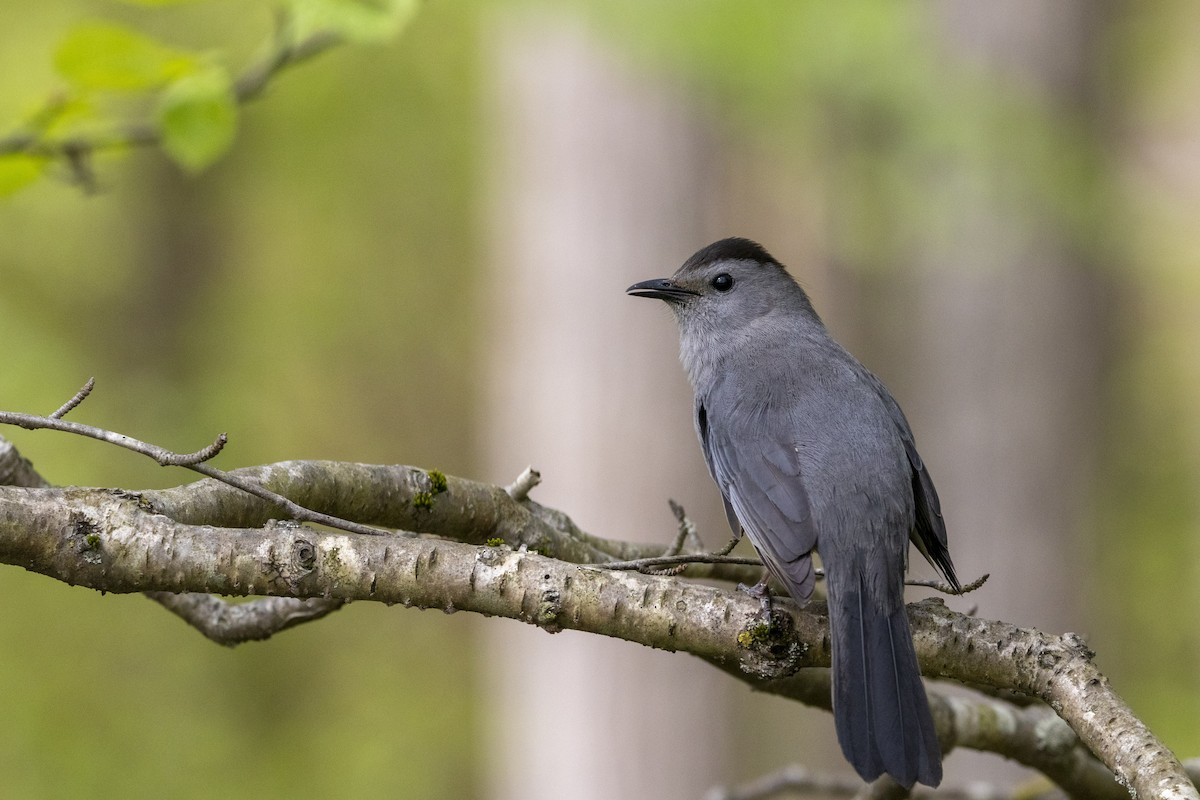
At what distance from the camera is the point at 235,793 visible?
12.3 metres

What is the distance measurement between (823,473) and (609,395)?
481cm

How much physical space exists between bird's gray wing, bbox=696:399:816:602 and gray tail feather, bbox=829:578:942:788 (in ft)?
0.67

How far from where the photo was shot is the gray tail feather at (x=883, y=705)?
2584mm

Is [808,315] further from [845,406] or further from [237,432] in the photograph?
[237,432]

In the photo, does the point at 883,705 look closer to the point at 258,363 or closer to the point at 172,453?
the point at 172,453

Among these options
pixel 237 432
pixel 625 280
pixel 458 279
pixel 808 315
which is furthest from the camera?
pixel 458 279

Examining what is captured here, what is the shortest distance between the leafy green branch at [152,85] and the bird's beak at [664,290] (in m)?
1.67

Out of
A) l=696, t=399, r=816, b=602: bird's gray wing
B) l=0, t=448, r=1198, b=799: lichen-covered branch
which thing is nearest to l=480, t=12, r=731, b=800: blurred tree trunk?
l=696, t=399, r=816, b=602: bird's gray wing

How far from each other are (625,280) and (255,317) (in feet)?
25.6

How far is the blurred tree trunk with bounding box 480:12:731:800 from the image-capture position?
7992mm

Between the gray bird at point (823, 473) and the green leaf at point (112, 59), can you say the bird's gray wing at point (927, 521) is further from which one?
the green leaf at point (112, 59)

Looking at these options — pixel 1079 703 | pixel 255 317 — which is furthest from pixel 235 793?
pixel 1079 703

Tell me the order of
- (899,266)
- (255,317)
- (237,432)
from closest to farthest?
(899,266)
(237,432)
(255,317)

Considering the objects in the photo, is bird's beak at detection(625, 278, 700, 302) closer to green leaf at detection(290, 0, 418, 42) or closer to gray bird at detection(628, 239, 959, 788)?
gray bird at detection(628, 239, 959, 788)
